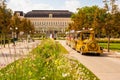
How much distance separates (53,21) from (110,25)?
529 feet

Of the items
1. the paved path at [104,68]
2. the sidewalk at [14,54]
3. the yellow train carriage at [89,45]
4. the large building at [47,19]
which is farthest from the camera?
the large building at [47,19]

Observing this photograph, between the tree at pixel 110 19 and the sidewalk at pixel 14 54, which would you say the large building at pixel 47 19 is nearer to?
the tree at pixel 110 19

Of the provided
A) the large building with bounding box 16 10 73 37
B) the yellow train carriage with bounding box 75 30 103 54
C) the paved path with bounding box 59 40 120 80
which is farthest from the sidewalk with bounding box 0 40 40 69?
the large building with bounding box 16 10 73 37

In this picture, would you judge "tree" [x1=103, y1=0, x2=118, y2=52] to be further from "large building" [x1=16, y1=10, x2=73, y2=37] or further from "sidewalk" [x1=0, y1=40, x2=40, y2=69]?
"large building" [x1=16, y1=10, x2=73, y2=37]

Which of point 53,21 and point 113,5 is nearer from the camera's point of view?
point 113,5

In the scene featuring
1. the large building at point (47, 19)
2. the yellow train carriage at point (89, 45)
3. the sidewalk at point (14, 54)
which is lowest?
the large building at point (47, 19)

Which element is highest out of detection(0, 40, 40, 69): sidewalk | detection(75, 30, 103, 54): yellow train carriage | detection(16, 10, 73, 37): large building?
detection(0, 40, 40, 69): sidewalk

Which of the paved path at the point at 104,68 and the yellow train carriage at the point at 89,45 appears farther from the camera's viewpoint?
the yellow train carriage at the point at 89,45

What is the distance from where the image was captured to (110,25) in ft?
123

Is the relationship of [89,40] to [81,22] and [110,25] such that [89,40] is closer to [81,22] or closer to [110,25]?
[110,25]

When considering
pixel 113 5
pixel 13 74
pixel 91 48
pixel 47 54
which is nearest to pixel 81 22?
pixel 113 5

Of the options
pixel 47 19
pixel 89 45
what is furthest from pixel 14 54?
pixel 47 19

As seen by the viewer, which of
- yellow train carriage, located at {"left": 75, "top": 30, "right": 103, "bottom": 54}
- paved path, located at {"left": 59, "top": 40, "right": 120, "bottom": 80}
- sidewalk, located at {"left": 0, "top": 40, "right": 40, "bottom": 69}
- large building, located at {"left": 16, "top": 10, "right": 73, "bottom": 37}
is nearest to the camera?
sidewalk, located at {"left": 0, "top": 40, "right": 40, "bottom": 69}

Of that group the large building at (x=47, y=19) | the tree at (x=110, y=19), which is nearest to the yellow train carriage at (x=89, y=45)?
the tree at (x=110, y=19)
